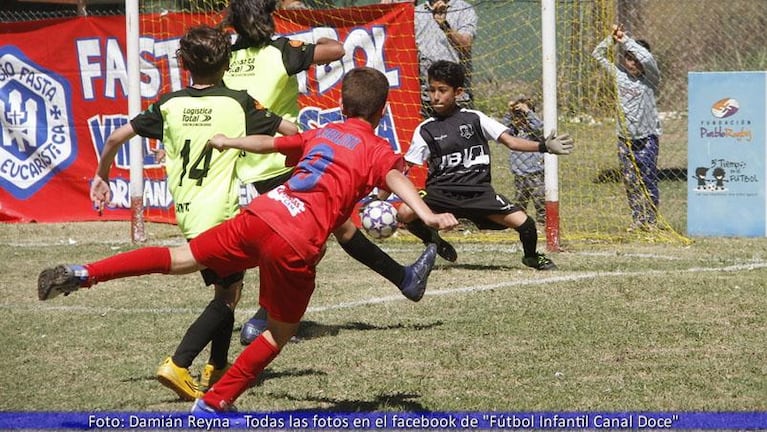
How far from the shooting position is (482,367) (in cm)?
626

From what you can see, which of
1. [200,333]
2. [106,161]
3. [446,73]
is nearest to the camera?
[200,333]

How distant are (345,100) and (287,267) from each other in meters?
0.85

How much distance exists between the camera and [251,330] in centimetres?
698

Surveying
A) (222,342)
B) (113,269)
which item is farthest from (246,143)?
(222,342)

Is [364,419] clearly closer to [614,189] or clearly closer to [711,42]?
[614,189]

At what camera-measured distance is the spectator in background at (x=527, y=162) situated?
11875 millimetres

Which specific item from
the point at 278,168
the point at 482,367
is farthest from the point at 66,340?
the point at 482,367

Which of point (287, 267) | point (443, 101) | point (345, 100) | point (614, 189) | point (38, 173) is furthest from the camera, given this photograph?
point (38, 173)

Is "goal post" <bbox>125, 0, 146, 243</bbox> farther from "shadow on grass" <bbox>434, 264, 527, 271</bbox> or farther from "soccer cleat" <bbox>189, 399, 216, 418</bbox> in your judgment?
"soccer cleat" <bbox>189, 399, 216, 418</bbox>

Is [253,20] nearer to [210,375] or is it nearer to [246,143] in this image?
[246,143]

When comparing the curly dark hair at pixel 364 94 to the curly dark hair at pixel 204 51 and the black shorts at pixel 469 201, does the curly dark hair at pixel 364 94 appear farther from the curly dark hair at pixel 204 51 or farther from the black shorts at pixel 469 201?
the black shorts at pixel 469 201

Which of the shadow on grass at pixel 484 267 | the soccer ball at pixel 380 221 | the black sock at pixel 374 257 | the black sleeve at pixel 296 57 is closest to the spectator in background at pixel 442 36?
the shadow on grass at pixel 484 267

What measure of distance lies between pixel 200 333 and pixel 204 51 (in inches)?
53.0

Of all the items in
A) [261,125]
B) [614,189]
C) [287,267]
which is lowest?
[614,189]
